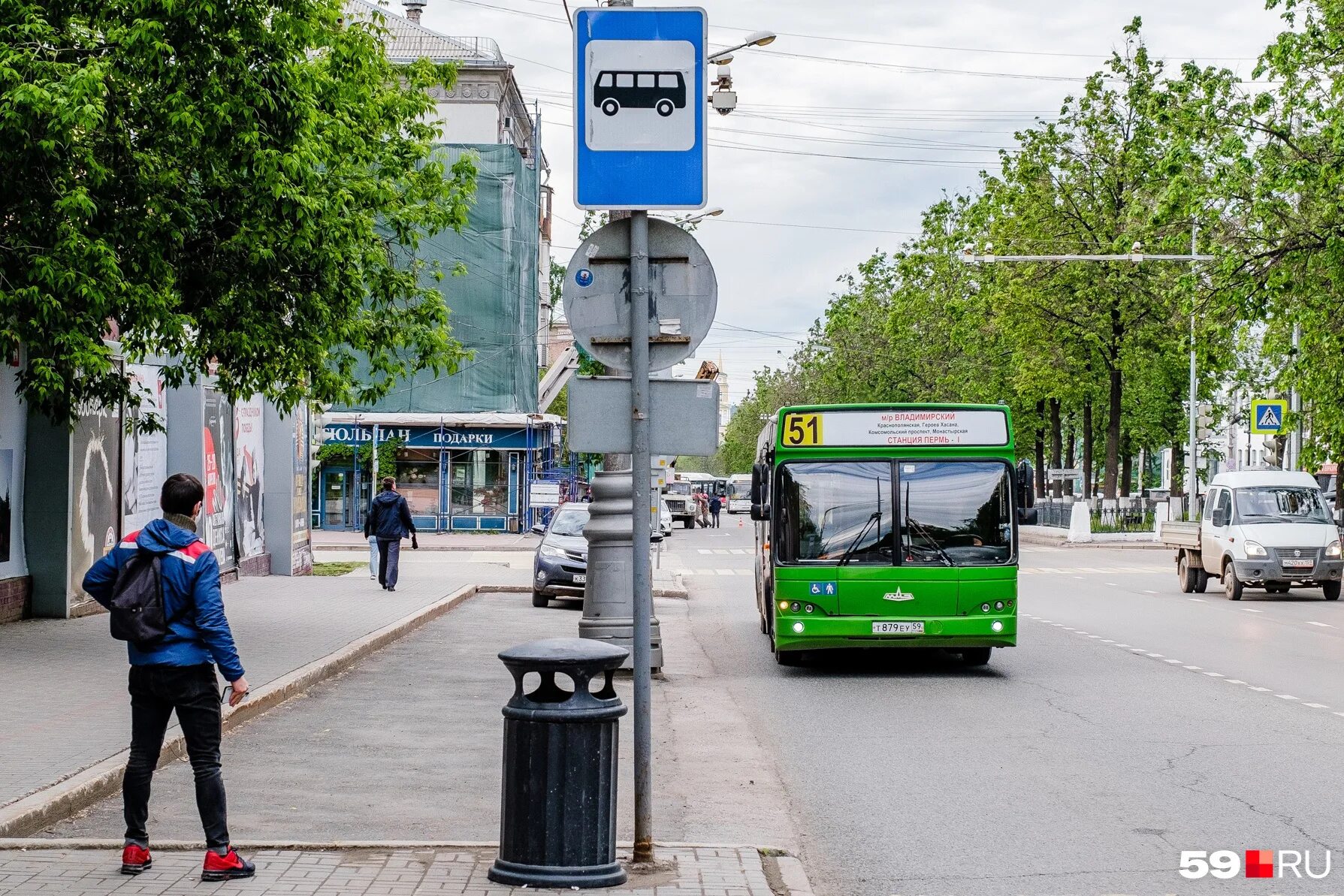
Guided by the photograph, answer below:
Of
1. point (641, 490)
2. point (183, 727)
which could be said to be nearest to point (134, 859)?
point (183, 727)

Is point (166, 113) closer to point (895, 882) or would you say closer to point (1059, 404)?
point (895, 882)

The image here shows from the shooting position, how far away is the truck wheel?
2844 cm

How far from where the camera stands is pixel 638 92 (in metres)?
6.87

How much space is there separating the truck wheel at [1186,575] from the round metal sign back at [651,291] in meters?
23.5

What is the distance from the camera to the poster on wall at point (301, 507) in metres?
28.4

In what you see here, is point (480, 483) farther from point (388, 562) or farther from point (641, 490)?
point (641, 490)

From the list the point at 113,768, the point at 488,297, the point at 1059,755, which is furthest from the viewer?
the point at 488,297

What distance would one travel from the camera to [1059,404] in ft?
192

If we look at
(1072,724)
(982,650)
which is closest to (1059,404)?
(982,650)

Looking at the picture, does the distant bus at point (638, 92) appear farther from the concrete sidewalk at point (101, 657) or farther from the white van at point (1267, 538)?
the white van at point (1267, 538)

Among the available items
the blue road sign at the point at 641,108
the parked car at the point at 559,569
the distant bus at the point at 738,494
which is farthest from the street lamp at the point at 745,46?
the distant bus at the point at 738,494

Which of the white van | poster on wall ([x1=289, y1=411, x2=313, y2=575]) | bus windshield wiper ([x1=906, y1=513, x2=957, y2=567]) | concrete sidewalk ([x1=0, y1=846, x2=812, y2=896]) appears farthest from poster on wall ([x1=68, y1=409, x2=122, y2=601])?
the white van

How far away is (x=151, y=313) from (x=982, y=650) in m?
8.60

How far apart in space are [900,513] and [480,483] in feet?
131
